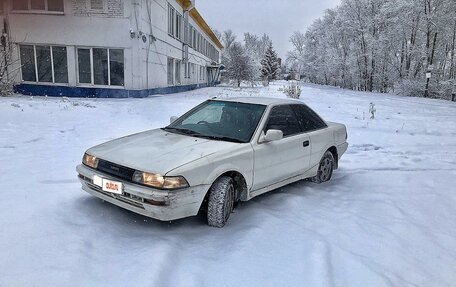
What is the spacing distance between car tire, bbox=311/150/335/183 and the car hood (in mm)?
1999

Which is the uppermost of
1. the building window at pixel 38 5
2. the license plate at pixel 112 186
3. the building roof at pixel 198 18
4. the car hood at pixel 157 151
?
the building roof at pixel 198 18

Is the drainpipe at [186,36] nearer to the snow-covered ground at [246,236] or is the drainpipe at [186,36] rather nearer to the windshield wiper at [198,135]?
the snow-covered ground at [246,236]

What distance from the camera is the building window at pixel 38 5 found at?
605 inches

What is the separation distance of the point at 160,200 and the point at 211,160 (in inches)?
25.9

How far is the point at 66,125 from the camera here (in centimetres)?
Answer: 864

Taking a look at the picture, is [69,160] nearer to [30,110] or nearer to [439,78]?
[30,110]

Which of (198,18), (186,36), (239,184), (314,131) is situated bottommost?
(239,184)

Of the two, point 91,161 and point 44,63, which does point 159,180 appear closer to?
point 91,161

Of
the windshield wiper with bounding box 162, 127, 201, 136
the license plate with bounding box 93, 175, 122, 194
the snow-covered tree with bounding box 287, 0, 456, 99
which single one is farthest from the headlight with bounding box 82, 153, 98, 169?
the snow-covered tree with bounding box 287, 0, 456, 99

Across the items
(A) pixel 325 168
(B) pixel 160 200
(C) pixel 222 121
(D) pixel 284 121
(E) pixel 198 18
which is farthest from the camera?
(E) pixel 198 18

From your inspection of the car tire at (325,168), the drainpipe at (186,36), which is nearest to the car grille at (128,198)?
the car tire at (325,168)

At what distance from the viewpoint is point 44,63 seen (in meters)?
15.7

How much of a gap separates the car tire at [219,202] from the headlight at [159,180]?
41cm

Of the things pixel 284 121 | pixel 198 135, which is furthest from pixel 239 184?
pixel 284 121
